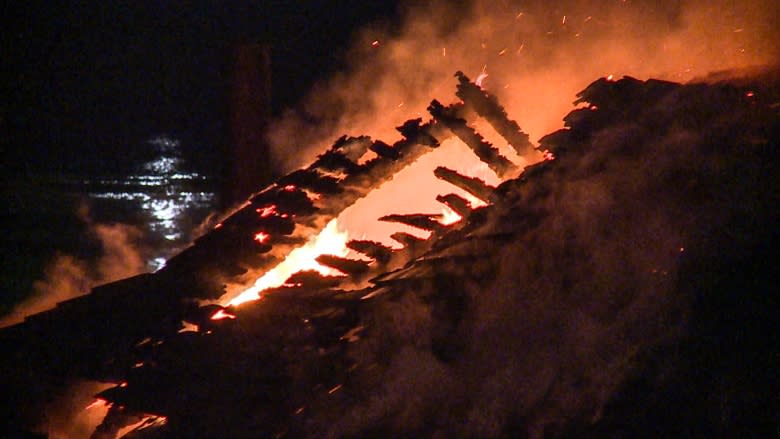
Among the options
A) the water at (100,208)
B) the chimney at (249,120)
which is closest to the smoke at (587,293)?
the chimney at (249,120)

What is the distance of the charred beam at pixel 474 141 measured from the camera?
3416 millimetres

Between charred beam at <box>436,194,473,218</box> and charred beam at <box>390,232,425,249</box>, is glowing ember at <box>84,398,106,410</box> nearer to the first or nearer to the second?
charred beam at <box>390,232,425,249</box>

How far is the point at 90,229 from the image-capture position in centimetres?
1076

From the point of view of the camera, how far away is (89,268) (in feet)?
28.4

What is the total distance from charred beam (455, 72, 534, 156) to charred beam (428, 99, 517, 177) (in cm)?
10

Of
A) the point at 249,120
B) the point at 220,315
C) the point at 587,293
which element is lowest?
the point at 587,293

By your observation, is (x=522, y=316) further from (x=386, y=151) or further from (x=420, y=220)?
(x=386, y=151)

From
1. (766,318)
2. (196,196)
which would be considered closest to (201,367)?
(766,318)

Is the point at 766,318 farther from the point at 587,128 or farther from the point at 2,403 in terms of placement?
the point at 2,403

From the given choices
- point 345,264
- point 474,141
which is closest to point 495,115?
point 474,141

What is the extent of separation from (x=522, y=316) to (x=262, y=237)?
139cm

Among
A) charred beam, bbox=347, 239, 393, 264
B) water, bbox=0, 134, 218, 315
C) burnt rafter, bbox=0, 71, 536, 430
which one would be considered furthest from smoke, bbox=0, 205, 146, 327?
charred beam, bbox=347, 239, 393, 264

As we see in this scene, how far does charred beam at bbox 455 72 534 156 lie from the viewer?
3566 mm

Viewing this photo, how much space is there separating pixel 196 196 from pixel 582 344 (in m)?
10.8
